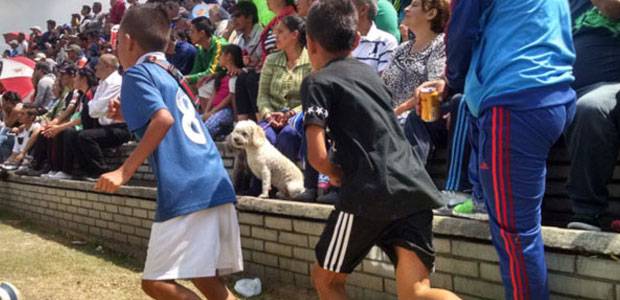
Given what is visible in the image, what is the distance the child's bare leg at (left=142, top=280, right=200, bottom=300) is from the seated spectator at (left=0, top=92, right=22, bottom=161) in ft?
32.9

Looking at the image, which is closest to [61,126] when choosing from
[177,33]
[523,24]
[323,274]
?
[177,33]

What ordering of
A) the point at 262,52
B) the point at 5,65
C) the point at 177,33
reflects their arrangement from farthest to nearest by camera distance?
the point at 5,65 → the point at 177,33 → the point at 262,52

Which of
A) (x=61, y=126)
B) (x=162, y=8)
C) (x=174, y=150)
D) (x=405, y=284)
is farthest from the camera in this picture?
(x=61, y=126)

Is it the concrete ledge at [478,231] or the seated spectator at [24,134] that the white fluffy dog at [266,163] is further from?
the seated spectator at [24,134]

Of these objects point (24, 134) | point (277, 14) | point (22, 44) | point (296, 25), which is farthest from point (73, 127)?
point (22, 44)

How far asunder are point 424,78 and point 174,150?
2.12 metres

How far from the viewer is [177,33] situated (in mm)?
11703

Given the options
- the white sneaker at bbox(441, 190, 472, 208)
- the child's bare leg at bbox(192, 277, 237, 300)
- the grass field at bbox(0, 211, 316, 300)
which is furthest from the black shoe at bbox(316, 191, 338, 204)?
the child's bare leg at bbox(192, 277, 237, 300)

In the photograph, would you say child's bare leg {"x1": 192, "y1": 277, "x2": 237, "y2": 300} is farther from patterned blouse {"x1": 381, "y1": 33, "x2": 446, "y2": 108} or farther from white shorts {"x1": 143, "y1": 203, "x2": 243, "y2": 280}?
patterned blouse {"x1": 381, "y1": 33, "x2": 446, "y2": 108}

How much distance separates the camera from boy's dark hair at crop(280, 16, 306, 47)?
575 cm

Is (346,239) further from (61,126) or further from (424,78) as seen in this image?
(61,126)

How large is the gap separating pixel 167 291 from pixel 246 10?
578 cm

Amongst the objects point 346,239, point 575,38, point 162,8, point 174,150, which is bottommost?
point 346,239

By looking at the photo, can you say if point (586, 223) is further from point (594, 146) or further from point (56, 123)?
point (56, 123)
